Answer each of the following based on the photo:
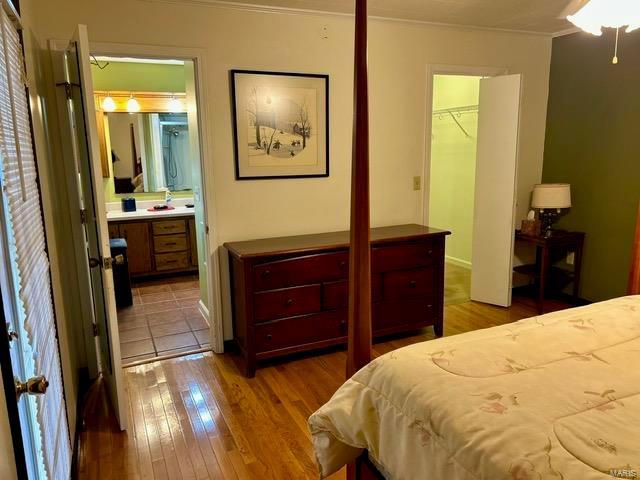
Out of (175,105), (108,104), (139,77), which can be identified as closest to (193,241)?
(175,105)

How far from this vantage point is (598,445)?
102cm

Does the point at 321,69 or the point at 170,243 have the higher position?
the point at 321,69

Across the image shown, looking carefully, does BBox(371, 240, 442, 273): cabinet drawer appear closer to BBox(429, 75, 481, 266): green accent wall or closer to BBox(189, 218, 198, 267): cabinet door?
BBox(429, 75, 481, 266): green accent wall

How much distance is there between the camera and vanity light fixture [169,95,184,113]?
5383mm

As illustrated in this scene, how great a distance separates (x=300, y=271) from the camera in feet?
9.88

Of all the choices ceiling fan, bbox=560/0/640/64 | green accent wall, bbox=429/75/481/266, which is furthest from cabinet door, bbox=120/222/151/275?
ceiling fan, bbox=560/0/640/64

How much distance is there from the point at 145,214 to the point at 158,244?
0.35 meters

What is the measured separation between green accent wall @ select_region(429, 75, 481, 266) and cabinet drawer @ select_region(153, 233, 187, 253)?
292 centimetres

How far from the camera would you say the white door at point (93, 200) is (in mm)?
2119

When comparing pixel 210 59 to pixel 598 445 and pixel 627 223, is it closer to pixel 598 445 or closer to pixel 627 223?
pixel 598 445

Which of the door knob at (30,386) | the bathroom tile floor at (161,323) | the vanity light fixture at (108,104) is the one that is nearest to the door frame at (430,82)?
the bathroom tile floor at (161,323)

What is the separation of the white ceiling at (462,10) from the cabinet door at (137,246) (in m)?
2.80

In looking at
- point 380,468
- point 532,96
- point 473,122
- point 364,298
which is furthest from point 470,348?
point 473,122

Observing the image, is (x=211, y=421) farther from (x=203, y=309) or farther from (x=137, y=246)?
(x=137, y=246)
